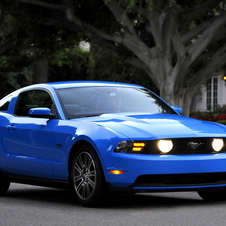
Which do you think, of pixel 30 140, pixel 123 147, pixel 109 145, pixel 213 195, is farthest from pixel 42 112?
pixel 213 195

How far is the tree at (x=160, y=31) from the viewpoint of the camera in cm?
2306

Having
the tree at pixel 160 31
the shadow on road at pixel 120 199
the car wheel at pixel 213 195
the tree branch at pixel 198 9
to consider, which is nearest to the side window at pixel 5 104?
the shadow on road at pixel 120 199

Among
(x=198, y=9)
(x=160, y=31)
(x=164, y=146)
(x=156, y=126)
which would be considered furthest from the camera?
(x=160, y=31)

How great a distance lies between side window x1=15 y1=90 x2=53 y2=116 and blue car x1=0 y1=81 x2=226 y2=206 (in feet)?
0.13

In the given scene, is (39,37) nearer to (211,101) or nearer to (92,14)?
(92,14)

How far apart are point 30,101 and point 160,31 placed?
13.1 metres

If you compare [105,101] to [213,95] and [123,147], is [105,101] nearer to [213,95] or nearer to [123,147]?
[123,147]

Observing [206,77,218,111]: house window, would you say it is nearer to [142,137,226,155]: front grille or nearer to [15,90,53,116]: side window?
[15,90,53,116]: side window

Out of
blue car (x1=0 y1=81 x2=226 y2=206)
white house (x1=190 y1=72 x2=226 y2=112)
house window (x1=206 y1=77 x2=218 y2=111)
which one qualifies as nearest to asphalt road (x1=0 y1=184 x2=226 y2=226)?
blue car (x1=0 y1=81 x2=226 y2=206)

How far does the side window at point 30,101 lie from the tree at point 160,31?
10.4 meters

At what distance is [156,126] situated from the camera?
8.51 metres

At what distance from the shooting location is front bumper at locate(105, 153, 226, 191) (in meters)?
8.16

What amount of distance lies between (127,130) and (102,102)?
1.33 m

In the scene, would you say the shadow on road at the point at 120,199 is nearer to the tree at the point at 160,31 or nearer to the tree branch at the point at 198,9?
the tree at the point at 160,31
